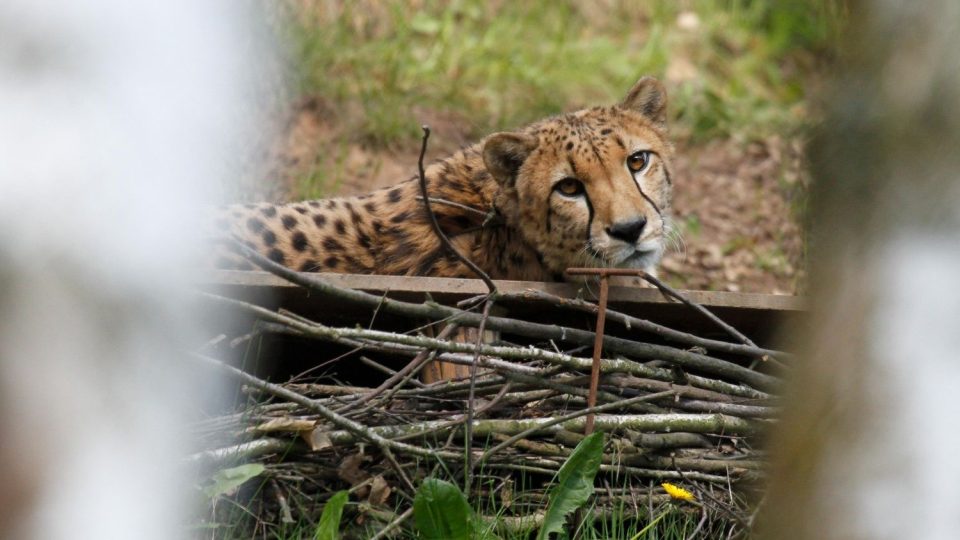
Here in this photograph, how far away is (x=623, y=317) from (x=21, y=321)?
Result: 7.07 feet

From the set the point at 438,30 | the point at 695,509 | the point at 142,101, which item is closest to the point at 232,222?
the point at 695,509

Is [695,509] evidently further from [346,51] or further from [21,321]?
[346,51]

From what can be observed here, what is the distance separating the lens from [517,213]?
4281 millimetres

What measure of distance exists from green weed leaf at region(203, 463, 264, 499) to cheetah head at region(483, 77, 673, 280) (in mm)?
1481

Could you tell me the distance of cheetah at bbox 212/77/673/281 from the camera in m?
4.04

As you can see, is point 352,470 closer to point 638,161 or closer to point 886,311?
point 638,161

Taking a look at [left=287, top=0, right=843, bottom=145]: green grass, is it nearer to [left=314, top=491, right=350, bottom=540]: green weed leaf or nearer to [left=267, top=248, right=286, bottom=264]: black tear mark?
[left=267, top=248, right=286, bottom=264]: black tear mark

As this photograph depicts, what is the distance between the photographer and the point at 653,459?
331cm

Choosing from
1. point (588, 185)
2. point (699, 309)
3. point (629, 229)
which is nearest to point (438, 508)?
point (699, 309)

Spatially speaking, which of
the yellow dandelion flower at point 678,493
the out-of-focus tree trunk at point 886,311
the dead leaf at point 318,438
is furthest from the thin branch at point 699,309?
the out-of-focus tree trunk at point 886,311

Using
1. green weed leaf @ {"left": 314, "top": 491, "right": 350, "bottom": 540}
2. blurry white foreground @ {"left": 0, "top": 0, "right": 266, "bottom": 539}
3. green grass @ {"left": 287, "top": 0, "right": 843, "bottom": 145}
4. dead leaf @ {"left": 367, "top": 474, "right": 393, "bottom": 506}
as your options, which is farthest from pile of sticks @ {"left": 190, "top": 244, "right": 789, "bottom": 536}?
green grass @ {"left": 287, "top": 0, "right": 843, "bottom": 145}

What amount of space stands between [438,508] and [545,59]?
16.5 feet

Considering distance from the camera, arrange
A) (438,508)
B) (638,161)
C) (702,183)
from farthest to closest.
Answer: (702,183)
(638,161)
(438,508)

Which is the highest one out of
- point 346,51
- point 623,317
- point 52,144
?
point 346,51
